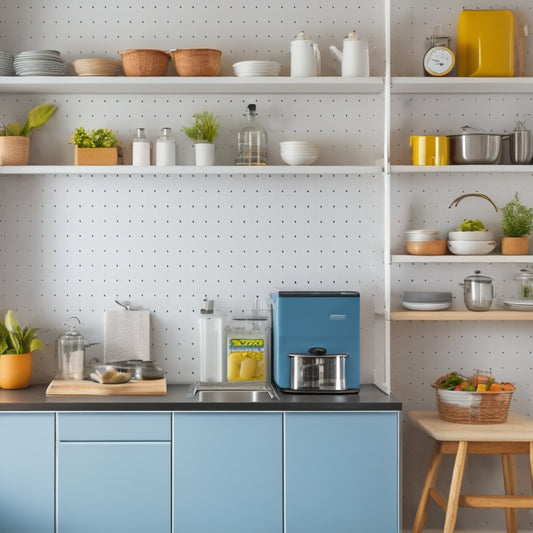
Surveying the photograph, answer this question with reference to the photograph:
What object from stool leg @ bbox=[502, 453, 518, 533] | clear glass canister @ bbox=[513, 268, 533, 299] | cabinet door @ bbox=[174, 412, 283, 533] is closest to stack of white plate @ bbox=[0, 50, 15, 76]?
cabinet door @ bbox=[174, 412, 283, 533]

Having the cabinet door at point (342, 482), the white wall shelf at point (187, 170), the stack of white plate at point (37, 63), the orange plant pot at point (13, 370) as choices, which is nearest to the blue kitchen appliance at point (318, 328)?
the cabinet door at point (342, 482)

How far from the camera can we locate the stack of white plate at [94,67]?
347 cm

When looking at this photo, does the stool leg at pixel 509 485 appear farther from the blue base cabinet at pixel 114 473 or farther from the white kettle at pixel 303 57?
the white kettle at pixel 303 57

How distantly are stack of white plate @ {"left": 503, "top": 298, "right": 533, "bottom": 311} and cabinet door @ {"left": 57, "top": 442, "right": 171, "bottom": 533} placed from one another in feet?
5.34

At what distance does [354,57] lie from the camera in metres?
3.46

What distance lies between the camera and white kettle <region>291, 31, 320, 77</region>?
3.45 m

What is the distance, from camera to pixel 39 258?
3666mm

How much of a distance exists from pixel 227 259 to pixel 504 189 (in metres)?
1.32

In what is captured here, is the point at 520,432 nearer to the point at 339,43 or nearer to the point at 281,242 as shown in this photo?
the point at 281,242

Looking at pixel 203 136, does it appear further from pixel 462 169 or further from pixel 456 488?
pixel 456 488

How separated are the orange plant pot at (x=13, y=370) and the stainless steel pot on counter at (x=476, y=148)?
2.09m

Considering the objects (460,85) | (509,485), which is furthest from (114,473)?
(460,85)

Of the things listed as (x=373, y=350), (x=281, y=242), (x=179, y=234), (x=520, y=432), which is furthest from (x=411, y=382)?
(x=179, y=234)

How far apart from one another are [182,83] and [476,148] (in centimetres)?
130
